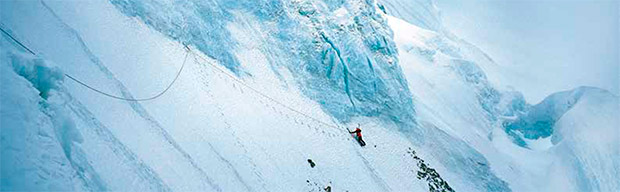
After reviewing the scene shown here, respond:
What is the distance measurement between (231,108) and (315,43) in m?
12.7

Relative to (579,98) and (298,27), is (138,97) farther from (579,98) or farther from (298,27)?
(579,98)

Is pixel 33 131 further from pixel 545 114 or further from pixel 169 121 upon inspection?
pixel 545 114

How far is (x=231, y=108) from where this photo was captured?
77.8 ft

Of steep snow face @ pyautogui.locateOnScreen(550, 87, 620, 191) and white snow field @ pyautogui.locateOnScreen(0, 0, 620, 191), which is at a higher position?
white snow field @ pyautogui.locateOnScreen(0, 0, 620, 191)

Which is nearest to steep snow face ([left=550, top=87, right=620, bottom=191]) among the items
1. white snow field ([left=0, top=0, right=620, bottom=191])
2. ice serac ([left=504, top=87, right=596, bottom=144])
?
white snow field ([left=0, top=0, right=620, bottom=191])

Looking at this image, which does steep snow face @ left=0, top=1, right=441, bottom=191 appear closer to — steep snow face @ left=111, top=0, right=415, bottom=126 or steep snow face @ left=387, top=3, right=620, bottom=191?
steep snow face @ left=111, top=0, right=415, bottom=126

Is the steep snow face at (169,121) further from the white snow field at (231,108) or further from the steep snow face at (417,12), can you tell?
the steep snow face at (417,12)

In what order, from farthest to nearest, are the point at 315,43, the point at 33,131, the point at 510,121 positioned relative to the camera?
the point at 510,121, the point at 315,43, the point at 33,131

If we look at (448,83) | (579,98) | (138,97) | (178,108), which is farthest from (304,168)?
(579,98)

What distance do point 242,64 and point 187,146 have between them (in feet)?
36.8

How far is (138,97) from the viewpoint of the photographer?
18.8 meters

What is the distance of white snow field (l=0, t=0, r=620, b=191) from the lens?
40.1 ft

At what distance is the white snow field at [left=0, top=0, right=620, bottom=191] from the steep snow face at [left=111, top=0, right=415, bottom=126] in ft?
0.37

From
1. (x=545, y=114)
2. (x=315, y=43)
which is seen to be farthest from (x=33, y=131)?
(x=545, y=114)
